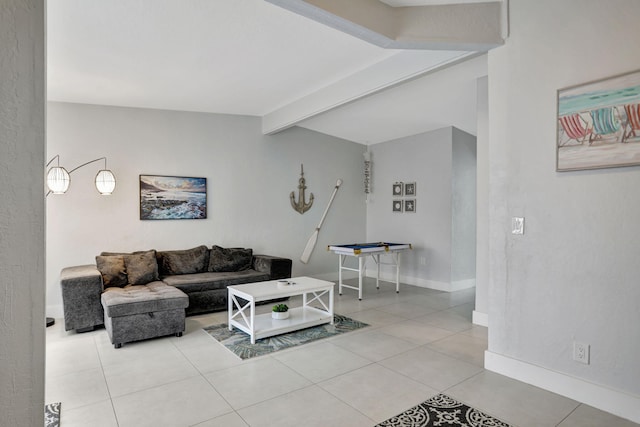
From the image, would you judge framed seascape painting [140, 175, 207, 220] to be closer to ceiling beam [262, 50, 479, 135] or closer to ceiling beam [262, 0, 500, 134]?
ceiling beam [262, 50, 479, 135]

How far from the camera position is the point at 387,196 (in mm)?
6848

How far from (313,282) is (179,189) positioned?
2.39 metres

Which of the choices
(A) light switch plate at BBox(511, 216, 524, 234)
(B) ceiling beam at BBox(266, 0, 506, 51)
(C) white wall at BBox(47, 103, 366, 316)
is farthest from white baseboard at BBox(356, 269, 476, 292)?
(B) ceiling beam at BBox(266, 0, 506, 51)

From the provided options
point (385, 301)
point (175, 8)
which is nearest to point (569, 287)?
point (385, 301)

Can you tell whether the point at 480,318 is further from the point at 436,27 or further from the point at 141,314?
the point at 141,314

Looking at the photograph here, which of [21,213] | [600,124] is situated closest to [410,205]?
[600,124]

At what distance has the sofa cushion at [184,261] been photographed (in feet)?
15.8

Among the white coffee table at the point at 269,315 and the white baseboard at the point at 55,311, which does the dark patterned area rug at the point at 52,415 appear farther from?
the white baseboard at the point at 55,311

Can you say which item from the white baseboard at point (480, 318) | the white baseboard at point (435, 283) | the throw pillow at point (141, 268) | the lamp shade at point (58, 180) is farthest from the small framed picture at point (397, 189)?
the lamp shade at point (58, 180)

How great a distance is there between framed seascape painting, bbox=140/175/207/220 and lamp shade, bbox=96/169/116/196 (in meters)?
0.48

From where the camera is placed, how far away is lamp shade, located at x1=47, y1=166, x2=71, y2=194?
13.0 feet

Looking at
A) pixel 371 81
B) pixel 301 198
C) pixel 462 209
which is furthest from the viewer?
pixel 301 198

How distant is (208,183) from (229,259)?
117 centimetres

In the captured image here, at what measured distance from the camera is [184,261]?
4922 mm
